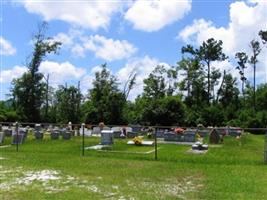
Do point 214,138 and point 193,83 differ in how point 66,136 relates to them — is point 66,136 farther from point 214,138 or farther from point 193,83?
point 193,83

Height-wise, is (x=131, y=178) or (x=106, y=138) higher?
(x=106, y=138)

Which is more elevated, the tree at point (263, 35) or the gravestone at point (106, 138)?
the tree at point (263, 35)

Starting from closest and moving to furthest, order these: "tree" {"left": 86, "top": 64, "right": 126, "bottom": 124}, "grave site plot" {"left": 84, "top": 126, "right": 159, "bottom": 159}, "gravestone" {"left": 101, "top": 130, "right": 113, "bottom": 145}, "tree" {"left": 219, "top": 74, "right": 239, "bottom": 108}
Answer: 1. "grave site plot" {"left": 84, "top": 126, "right": 159, "bottom": 159}
2. "gravestone" {"left": 101, "top": 130, "right": 113, "bottom": 145}
3. "tree" {"left": 86, "top": 64, "right": 126, "bottom": 124}
4. "tree" {"left": 219, "top": 74, "right": 239, "bottom": 108}

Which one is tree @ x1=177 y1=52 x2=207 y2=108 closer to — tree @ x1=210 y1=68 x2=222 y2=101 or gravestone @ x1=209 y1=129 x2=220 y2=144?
tree @ x1=210 y1=68 x2=222 y2=101

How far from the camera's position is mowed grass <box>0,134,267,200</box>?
10883mm

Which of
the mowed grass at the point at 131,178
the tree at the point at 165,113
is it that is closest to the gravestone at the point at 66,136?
the mowed grass at the point at 131,178

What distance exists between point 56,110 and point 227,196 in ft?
246

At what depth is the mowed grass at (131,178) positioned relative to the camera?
10883 millimetres

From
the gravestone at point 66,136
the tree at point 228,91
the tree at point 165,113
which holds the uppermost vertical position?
the tree at point 228,91

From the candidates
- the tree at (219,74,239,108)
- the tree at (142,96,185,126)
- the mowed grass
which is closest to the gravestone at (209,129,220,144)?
the mowed grass

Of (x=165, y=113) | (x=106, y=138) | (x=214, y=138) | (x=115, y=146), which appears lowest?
(x=115, y=146)

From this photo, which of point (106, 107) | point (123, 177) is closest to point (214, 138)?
point (123, 177)

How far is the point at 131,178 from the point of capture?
13352 mm

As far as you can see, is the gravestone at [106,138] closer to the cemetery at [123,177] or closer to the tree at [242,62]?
the cemetery at [123,177]
